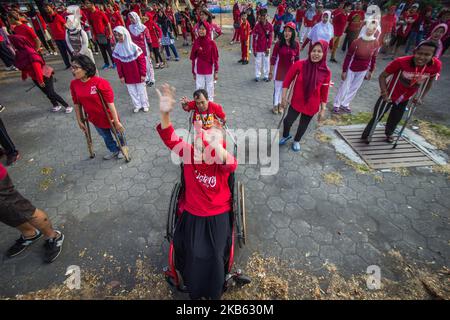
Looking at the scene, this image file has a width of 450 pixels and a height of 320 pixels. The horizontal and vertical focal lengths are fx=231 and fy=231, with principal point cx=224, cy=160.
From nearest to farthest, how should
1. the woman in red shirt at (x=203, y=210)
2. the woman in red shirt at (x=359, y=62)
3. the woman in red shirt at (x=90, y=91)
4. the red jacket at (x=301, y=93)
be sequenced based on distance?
the woman in red shirt at (x=203, y=210), the woman in red shirt at (x=90, y=91), the red jacket at (x=301, y=93), the woman in red shirt at (x=359, y=62)

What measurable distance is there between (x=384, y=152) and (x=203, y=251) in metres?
4.35

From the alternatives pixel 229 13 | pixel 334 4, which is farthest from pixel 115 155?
pixel 334 4

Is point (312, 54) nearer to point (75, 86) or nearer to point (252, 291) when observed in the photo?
point (252, 291)

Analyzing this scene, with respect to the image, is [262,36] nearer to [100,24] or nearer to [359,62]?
[359,62]

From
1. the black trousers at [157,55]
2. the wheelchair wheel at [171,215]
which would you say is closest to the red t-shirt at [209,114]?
the wheelchair wheel at [171,215]

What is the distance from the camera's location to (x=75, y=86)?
362 centimetres

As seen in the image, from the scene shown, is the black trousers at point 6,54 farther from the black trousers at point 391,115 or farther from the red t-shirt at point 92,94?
the black trousers at point 391,115

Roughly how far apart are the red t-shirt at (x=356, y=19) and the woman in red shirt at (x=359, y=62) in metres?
5.23

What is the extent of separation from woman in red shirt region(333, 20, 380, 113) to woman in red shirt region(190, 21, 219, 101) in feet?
10.0

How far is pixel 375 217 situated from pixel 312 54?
2.73 metres

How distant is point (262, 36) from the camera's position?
6.99 meters

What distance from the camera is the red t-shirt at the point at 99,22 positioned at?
801cm

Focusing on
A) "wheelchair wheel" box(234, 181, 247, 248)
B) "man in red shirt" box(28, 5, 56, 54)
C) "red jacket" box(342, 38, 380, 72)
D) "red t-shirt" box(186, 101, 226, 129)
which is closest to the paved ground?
"wheelchair wheel" box(234, 181, 247, 248)

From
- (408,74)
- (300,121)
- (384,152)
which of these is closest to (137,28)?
(300,121)
